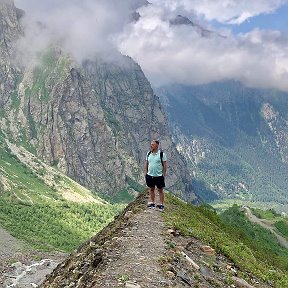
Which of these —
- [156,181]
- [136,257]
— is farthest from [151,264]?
[156,181]

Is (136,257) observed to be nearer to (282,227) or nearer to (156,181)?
(156,181)

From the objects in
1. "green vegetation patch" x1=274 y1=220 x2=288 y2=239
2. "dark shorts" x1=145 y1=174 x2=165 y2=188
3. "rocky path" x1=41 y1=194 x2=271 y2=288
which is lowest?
"rocky path" x1=41 y1=194 x2=271 y2=288

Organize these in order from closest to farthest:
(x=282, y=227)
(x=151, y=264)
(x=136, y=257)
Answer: (x=151, y=264)
(x=136, y=257)
(x=282, y=227)

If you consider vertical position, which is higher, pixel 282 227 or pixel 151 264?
pixel 282 227

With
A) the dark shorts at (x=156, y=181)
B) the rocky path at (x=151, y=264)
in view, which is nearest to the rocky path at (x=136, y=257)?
the rocky path at (x=151, y=264)

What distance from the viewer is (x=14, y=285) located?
166125 mm

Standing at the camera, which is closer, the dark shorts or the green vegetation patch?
the dark shorts

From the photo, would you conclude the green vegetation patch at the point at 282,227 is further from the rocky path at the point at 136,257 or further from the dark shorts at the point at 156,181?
the rocky path at the point at 136,257

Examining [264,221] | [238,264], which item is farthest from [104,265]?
[264,221]

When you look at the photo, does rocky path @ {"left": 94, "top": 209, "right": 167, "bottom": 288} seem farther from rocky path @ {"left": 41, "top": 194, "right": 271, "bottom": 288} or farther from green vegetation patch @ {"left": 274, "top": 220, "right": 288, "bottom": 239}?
green vegetation patch @ {"left": 274, "top": 220, "right": 288, "bottom": 239}

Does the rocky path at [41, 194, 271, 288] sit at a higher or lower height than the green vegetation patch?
lower

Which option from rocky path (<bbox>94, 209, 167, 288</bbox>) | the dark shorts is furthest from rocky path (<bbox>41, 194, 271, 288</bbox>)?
the dark shorts

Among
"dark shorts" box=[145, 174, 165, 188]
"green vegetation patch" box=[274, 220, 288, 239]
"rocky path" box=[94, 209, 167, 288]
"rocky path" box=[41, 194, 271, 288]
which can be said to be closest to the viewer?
"rocky path" box=[94, 209, 167, 288]

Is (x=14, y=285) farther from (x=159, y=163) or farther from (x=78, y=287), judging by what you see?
(x=78, y=287)
